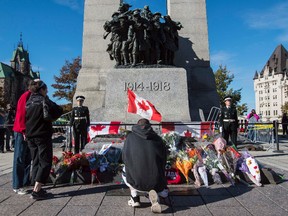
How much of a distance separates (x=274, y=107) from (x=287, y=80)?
1300 cm

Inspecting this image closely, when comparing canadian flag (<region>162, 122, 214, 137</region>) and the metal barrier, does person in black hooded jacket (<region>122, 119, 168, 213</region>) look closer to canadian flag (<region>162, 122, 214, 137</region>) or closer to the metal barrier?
canadian flag (<region>162, 122, 214, 137</region>)

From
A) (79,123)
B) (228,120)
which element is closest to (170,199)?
(79,123)

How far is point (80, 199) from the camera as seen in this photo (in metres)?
4.71

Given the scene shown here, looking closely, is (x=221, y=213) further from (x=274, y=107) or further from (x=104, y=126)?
(x=274, y=107)

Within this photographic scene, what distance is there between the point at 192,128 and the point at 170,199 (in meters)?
5.88

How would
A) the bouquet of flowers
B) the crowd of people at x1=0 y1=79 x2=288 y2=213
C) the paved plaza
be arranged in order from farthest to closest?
the bouquet of flowers → the crowd of people at x1=0 y1=79 x2=288 y2=213 → the paved plaza

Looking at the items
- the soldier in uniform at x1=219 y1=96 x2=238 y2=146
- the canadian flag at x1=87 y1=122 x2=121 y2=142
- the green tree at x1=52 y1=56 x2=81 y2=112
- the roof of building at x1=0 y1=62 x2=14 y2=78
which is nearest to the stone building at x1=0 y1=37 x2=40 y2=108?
the roof of building at x1=0 y1=62 x2=14 y2=78

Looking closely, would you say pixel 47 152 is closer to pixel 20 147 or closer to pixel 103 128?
pixel 20 147

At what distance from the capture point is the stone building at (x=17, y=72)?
9228 centimetres

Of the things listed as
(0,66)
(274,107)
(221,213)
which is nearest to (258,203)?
(221,213)

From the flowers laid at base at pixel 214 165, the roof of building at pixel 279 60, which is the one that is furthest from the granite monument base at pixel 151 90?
→ the roof of building at pixel 279 60

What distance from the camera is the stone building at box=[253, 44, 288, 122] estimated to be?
10369 centimetres

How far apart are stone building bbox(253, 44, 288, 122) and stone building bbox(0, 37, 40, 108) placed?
84736 mm

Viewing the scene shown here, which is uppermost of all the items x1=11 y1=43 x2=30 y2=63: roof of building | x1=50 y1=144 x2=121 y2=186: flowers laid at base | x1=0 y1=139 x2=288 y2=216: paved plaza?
x1=11 y1=43 x2=30 y2=63: roof of building
